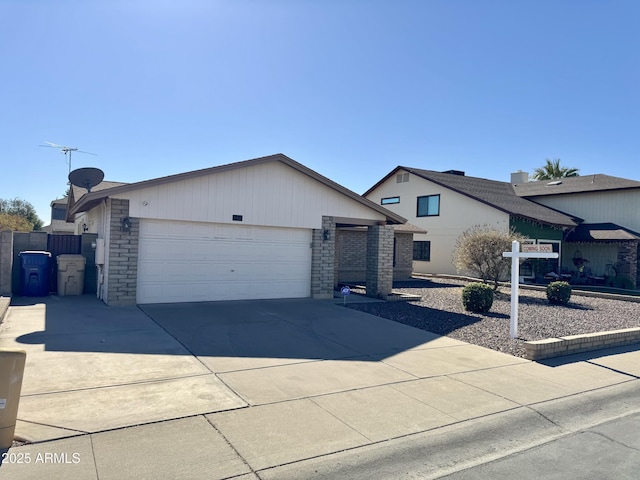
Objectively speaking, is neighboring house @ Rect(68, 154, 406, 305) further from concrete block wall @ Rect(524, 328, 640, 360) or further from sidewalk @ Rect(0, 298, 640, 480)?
concrete block wall @ Rect(524, 328, 640, 360)

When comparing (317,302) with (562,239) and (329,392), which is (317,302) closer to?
(329,392)

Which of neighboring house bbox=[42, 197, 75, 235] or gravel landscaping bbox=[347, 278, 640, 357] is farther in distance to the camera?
neighboring house bbox=[42, 197, 75, 235]

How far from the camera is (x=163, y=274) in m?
12.6

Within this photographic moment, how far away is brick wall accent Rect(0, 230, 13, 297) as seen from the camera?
12609mm

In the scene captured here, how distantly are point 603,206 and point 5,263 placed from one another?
91.1 feet

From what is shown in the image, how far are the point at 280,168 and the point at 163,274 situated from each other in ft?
14.9

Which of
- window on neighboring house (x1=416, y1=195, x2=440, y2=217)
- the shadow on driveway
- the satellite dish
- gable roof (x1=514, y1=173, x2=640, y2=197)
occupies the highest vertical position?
gable roof (x1=514, y1=173, x2=640, y2=197)

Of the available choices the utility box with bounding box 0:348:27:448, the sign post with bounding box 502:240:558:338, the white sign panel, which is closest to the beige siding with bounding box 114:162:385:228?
the white sign panel

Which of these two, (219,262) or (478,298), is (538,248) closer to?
(478,298)

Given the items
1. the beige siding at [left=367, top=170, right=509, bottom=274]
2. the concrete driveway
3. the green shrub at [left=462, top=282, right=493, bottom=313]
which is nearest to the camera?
the concrete driveway

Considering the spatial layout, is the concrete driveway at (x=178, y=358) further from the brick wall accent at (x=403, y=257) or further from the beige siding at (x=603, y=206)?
the beige siding at (x=603, y=206)

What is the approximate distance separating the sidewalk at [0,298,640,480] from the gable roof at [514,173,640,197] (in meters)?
19.2

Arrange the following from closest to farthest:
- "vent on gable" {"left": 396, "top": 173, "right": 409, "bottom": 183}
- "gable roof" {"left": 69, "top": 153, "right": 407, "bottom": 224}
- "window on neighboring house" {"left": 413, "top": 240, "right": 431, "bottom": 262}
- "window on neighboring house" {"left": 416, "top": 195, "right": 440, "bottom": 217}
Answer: "gable roof" {"left": 69, "top": 153, "right": 407, "bottom": 224} < "window on neighboring house" {"left": 416, "top": 195, "right": 440, "bottom": 217} < "window on neighboring house" {"left": 413, "top": 240, "right": 431, "bottom": 262} < "vent on gable" {"left": 396, "top": 173, "right": 409, "bottom": 183}

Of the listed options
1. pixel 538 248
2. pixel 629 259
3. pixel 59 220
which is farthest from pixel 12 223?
pixel 629 259
